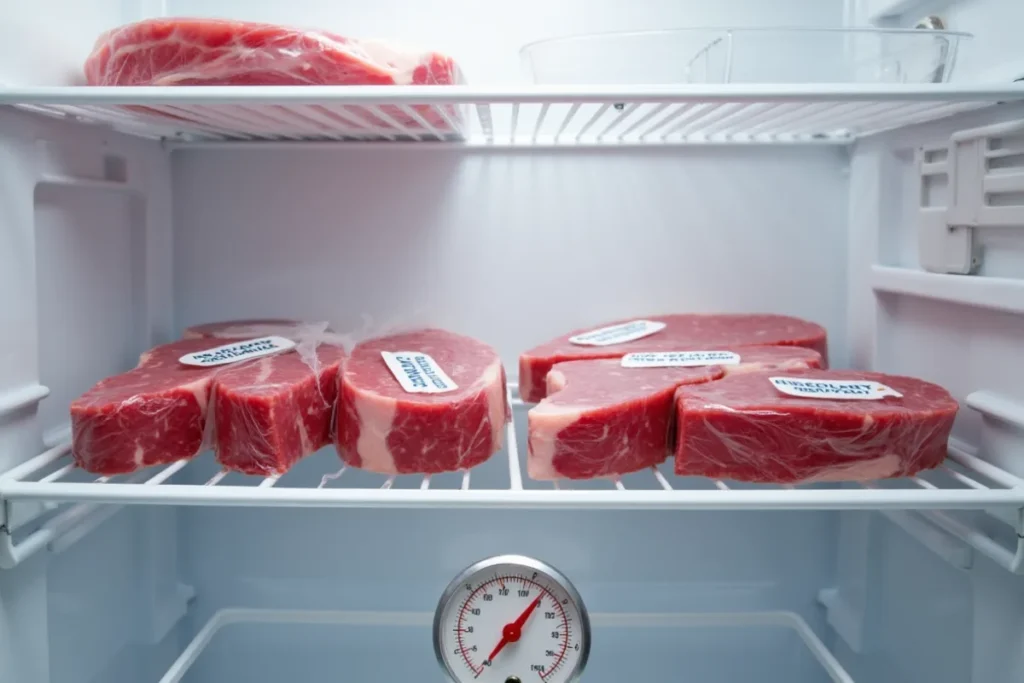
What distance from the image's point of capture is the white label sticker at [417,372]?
101cm

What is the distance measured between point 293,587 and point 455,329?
52 cm

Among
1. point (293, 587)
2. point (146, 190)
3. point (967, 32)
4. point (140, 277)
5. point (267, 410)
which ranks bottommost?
point (293, 587)

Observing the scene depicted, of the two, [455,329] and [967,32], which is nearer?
[967,32]

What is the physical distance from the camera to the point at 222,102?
0.84m

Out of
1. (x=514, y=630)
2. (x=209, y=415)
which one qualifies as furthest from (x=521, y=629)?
(x=209, y=415)

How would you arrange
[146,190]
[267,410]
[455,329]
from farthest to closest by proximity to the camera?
[455,329], [146,190], [267,410]

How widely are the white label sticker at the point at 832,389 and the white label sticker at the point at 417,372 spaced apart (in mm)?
406

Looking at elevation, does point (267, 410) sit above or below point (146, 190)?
below

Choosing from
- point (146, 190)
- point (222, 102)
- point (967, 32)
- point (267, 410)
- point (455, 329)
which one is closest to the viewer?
point (222, 102)

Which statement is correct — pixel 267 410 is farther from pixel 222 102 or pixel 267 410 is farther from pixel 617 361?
pixel 617 361

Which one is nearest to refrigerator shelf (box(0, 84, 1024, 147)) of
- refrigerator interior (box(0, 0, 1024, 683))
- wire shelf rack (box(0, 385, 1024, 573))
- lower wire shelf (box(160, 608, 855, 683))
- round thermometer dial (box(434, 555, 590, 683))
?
refrigerator interior (box(0, 0, 1024, 683))

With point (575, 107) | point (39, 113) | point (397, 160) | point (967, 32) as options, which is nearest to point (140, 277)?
point (39, 113)

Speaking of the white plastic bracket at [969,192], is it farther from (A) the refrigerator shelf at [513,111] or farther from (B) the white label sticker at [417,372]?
(B) the white label sticker at [417,372]

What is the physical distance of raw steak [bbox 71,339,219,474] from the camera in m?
0.94
